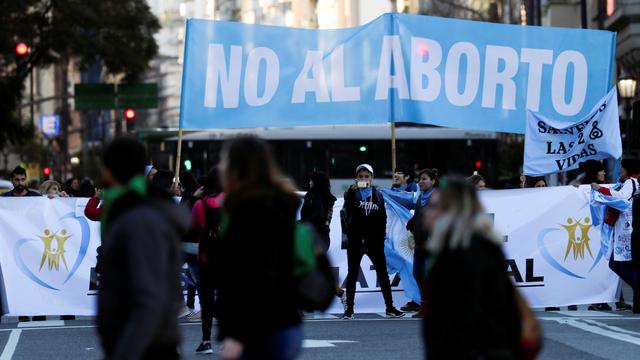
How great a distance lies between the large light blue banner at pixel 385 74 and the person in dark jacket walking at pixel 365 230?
123 cm

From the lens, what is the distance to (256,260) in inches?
199

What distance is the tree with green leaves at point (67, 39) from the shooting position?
41.6 metres

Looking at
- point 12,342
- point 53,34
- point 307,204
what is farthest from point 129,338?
point 53,34

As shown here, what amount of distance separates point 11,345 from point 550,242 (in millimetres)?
5977

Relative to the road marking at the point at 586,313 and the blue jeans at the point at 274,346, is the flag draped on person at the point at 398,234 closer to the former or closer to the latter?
the road marking at the point at 586,313

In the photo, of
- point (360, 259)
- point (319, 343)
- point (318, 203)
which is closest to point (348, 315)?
point (360, 259)

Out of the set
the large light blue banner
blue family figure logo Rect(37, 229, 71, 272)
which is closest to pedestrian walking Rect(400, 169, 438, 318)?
the large light blue banner

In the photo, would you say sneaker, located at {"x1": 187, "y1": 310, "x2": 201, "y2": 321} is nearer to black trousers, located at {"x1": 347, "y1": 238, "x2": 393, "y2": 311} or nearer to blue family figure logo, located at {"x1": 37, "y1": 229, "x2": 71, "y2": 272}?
blue family figure logo, located at {"x1": 37, "y1": 229, "x2": 71, "y2": 272}

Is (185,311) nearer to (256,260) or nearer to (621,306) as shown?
(621,306)

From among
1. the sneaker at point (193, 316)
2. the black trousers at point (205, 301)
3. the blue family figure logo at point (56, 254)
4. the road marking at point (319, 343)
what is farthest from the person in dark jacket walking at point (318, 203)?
the blue family figure logo at point (56, 254)

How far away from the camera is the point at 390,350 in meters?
10.7

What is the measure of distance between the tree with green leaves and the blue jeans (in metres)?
37.2

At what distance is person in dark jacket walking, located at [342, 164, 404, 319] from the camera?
13516mm

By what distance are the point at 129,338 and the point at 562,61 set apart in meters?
10.9
